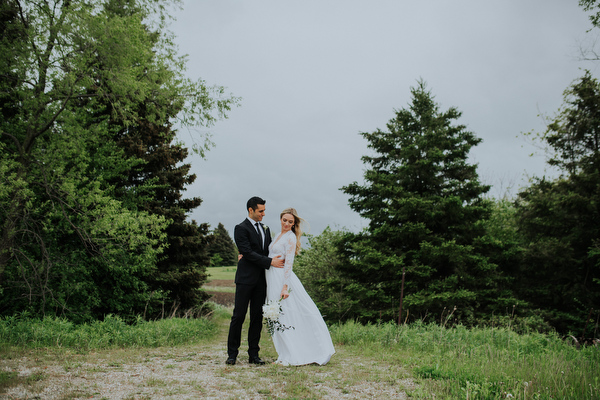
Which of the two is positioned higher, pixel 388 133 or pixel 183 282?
pixel 388 133

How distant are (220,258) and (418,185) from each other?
51407 millimetres

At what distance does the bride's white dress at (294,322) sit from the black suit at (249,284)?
159 mm

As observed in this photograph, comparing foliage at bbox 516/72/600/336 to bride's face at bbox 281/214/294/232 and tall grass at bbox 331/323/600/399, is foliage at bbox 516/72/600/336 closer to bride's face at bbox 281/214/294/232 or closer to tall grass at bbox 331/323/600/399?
tall grass at bbox 331/323/600/399

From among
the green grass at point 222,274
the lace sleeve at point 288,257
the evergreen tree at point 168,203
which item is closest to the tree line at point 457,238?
the evergreen tree at point 168,203

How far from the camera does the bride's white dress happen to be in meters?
5.29

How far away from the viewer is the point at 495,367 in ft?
14.4


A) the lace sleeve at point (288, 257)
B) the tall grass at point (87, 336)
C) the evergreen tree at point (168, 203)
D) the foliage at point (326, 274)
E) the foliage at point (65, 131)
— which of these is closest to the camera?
the lace sleeve at point (288, 257)

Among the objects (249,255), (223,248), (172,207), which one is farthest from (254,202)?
(223,248)

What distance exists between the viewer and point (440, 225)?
57.0ft

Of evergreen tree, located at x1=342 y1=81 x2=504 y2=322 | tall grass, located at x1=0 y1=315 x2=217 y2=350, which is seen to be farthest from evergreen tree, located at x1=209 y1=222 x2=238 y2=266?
tall grass, located at x1=0 y1=315 x2=217 y2=350

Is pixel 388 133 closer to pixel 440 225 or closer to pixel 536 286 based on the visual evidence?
pixel 440 225

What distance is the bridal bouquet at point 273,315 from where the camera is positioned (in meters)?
5.07

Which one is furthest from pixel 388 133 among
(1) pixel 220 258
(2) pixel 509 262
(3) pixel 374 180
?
(1) pixel 220 258

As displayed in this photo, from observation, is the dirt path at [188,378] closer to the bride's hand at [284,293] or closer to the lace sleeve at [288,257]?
the bride's hand at [284,293]
